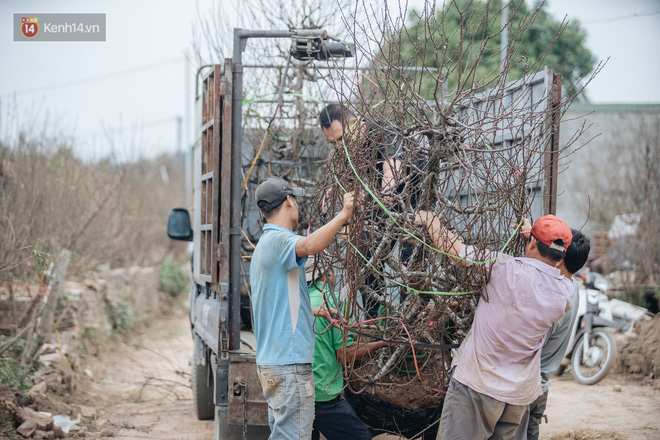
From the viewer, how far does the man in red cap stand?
111 inches

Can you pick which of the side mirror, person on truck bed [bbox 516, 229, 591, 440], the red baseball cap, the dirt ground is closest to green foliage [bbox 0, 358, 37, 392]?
the dirt ground

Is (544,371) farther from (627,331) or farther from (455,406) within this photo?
(627,331)

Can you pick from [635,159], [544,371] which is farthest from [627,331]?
[544,371]

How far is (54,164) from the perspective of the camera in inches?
338

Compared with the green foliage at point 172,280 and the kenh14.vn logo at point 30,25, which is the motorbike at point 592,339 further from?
the green foliage at point 172,280

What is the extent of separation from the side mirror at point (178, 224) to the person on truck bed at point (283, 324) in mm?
2948

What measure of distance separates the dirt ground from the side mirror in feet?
3.73

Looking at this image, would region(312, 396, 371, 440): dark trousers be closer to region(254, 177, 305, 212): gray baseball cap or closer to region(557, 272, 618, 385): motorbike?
region(254, 177, 305, 212): gray baseball cap

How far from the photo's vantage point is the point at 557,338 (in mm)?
3512

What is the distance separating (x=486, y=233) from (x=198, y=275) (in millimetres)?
2758

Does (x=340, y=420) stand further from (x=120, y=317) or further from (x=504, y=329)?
(x=120, y=317)

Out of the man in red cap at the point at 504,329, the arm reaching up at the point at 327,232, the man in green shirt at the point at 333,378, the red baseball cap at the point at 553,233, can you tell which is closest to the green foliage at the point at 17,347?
the man in green shirt at the point at 333,378

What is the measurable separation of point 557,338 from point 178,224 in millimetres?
3678

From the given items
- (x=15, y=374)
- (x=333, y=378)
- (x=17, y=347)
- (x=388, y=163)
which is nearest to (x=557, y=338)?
(x=333, y=378)
